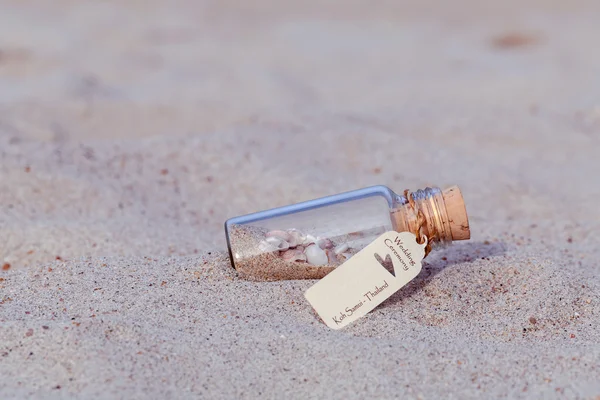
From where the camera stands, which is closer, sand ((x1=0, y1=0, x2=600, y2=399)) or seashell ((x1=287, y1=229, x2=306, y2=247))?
sand ((x1=0, y1=0, x2=600, y2=399))

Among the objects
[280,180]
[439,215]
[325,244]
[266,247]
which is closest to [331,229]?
[325,244]

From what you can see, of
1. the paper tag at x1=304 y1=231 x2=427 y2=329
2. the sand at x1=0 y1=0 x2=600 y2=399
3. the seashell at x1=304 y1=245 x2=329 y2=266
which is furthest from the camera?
the seashell at x1=304 y1=245 x2=329 y2=266

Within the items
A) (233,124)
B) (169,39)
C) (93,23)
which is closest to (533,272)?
(233,124)

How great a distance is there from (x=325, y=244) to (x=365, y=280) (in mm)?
165

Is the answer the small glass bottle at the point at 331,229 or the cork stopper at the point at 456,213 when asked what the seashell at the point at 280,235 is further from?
the cork stopper at the point at 456,213

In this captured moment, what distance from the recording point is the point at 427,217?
6.11ft

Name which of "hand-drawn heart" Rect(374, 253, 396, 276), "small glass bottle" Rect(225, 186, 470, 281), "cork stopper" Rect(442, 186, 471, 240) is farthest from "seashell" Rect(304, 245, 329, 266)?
"cork stopper" Rect(442, 186, 471, 240)

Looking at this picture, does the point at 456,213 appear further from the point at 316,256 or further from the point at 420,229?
the point at 316,256

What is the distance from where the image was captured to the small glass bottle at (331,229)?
1865mm

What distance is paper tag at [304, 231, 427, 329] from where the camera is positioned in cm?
178

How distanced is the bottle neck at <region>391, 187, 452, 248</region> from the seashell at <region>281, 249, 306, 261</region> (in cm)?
24

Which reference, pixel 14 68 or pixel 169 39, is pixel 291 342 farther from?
pixel 169 39

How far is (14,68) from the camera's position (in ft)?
16.5

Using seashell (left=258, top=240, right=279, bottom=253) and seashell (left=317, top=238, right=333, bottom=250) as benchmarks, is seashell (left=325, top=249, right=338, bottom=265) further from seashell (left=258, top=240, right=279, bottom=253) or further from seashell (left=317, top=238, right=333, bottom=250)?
seashell (left=258, top=240, right=279, bottom=253)
